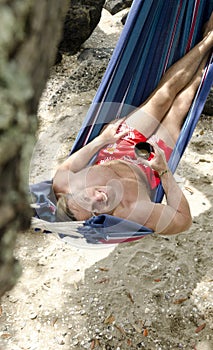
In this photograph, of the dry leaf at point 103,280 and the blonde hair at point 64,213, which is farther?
the dry leaf at point 103,280

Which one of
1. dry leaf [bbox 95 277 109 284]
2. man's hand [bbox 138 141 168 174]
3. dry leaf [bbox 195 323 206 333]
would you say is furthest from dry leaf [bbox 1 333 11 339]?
man's hand [bbox 138 141 168 174]

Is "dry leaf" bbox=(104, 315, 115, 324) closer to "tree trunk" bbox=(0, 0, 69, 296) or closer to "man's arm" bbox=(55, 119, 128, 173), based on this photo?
"man's arm" bbox=(55, 119, 128, 173)

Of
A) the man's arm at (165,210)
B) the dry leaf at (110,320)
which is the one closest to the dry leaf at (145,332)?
the dry leaf at (110,320)

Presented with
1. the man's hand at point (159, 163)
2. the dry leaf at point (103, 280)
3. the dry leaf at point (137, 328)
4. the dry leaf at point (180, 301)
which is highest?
the man's hand at point (159, 163)

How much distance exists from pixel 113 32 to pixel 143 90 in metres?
2.41

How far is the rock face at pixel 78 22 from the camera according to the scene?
13.3 ft

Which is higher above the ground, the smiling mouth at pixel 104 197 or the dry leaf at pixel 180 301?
the smiling mouth at pixel 104 197

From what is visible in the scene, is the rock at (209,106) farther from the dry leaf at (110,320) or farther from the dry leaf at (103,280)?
the dry leaf at (110,320)

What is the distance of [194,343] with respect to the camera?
7.24 ft

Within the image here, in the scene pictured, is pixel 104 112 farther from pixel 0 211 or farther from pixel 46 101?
pixel 0 211

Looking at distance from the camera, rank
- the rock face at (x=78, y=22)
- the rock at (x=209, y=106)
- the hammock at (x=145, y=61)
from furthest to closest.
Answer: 1. the rock face at (x=78, y=22)
2. the rock at (x=209, y=106)
3. the hammock at (x=145, y=61)

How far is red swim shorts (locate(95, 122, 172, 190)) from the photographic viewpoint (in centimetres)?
245

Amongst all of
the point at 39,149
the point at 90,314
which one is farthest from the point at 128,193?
the point at 39,149

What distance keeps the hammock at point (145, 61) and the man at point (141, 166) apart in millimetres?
50
